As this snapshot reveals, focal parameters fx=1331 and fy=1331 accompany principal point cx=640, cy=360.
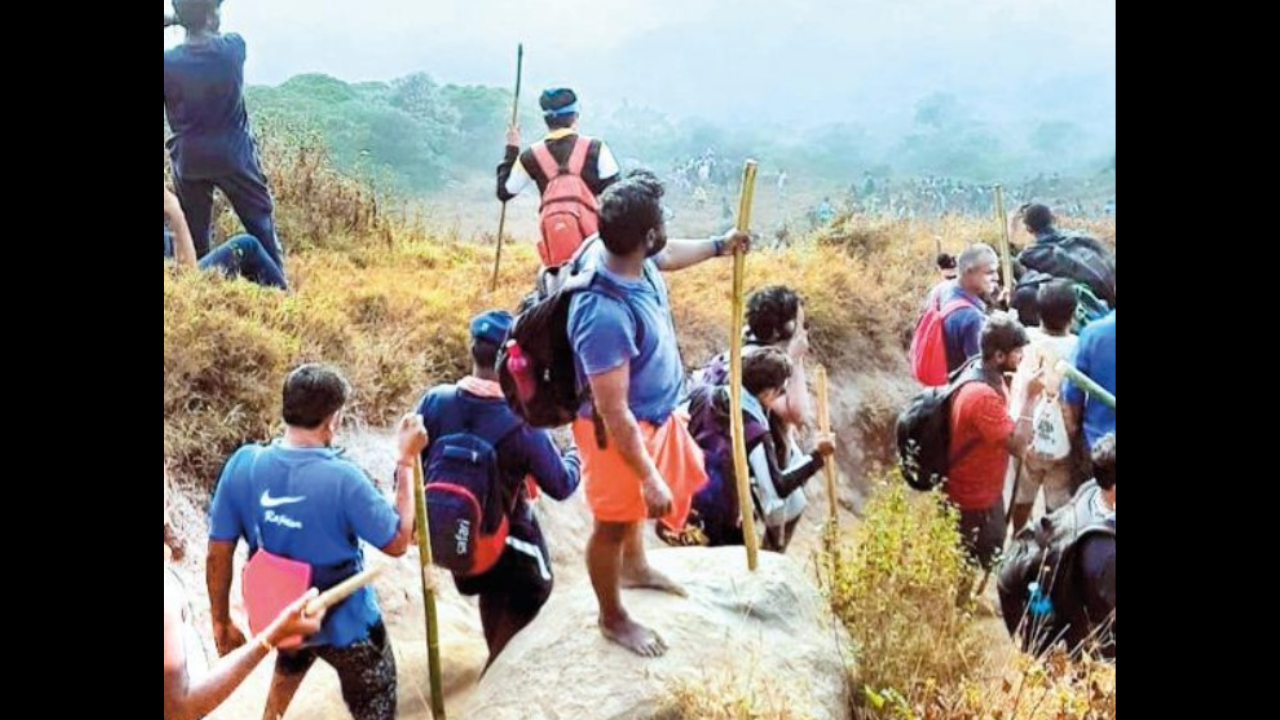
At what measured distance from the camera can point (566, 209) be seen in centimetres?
269

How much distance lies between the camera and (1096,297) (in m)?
2.78

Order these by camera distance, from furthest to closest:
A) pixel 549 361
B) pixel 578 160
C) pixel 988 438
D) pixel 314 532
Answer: pixel 988 438, pixel 578 160, pixel 549 361, pixel 314 532

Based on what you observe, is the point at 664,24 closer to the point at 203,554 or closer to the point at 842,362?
the point at 842,362

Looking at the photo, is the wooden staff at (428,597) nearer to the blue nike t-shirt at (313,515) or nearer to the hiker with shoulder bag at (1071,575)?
the blue nike t-shirt at (313,515)

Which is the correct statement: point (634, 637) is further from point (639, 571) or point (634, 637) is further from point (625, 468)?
point (625, 468)

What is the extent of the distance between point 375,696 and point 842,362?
1195 mm

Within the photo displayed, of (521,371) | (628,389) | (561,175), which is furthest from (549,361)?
(561,175)

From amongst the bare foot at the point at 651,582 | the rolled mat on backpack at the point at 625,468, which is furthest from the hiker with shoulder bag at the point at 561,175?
the bare foot at the point at 651,582

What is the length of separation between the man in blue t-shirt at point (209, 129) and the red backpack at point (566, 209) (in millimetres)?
590

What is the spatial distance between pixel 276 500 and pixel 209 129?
0.81 meters
